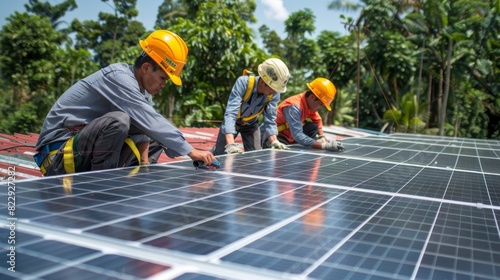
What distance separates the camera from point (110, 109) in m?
3.25

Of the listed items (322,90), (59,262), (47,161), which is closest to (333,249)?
(59,262)

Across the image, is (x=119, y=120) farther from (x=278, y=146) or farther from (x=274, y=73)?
(x=274, y=73)

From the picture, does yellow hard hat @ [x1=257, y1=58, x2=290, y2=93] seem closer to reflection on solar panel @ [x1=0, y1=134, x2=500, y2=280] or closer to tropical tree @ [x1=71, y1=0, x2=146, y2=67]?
reflection on solar panel @ [x1=0, y1=134, x2=500, y2=280]

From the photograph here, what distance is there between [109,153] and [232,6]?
1747cm

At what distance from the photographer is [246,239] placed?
1408 mm

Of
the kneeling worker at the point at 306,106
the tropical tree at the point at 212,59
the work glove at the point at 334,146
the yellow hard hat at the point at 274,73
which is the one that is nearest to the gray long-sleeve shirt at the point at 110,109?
the yellow hard hat at the point at 274,73

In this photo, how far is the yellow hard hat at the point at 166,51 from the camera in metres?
3.15

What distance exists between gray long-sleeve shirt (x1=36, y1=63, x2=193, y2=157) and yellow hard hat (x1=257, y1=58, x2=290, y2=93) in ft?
6.20

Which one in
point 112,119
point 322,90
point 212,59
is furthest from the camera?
point 212,59

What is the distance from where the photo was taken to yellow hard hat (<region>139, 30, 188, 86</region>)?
3152mm

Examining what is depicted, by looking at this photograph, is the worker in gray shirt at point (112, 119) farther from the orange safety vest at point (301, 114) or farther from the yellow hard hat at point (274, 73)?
the orange safety vest at point (301, 114)

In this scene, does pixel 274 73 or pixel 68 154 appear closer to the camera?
pixel 68 154

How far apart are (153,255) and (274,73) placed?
12.5ft

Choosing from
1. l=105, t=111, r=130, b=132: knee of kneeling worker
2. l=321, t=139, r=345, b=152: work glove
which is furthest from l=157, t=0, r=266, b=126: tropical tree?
l=105, t=111, r=130, b=132: knee of kneeling worker
